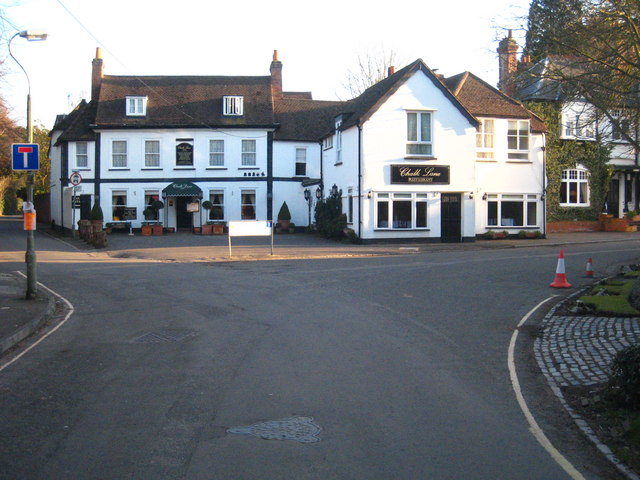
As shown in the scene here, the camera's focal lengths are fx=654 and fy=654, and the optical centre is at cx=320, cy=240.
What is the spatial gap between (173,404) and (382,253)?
2020 cm

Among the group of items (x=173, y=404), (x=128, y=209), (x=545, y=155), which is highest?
(x=545, y=155)

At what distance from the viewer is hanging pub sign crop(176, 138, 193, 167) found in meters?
42.4

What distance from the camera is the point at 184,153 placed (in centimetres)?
4244

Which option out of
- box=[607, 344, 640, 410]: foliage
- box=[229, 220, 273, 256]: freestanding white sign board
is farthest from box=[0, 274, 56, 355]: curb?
box=[229, 220, 273, 256]: freestanding white sign board

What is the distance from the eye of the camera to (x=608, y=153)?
38.2m

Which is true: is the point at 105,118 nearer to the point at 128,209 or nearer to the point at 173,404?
the point at 128,209

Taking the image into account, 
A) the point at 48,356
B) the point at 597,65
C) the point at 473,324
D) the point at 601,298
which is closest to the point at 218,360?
the point at 48,356

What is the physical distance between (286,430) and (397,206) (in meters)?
26.4

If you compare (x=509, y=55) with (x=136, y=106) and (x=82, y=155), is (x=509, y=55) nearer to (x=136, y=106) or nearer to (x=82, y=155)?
(x=136, y=106)

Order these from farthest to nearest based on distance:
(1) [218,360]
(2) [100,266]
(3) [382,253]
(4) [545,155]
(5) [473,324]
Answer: (4) [545,155]
(3) [382,253]
(2) [100,266]
(5) [473,324]
(1) [218,360]

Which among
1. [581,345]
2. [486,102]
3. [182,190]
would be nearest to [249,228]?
[486,102]

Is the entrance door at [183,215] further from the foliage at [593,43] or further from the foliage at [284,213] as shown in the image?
the foliage at [593,43]

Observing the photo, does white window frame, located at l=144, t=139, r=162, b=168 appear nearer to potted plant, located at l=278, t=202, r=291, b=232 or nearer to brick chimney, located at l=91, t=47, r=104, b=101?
brick chimney, located at l=91, t=47, r=104, b=101

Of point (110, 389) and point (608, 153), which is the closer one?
point (110, 389)
